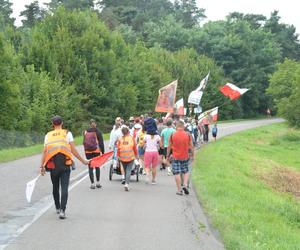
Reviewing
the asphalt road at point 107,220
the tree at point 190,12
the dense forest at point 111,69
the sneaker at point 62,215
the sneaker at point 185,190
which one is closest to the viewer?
the asphalt road at point 107,220

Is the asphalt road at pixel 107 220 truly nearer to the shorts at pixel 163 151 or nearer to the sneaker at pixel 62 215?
the sneaker at pixel 62 215

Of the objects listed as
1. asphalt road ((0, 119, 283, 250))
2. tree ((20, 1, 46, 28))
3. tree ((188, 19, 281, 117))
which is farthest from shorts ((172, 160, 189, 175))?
tree ((20, 1, 46, 28))

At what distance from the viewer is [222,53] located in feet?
316

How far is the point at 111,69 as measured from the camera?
54594 millimetres

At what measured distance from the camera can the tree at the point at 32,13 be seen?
11419 cm

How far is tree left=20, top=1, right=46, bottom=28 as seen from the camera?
11419cm

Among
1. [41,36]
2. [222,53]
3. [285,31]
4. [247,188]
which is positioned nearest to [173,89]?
[247,188]

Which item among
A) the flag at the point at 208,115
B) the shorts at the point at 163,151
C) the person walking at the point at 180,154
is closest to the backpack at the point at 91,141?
the person walking at the point at 180,154

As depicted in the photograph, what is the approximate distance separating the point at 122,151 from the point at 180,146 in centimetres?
174

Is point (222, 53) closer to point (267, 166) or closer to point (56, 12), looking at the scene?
point (56, 12)

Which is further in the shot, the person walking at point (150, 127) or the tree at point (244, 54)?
the tree at point (244, 54)

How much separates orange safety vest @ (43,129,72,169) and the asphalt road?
1.06m

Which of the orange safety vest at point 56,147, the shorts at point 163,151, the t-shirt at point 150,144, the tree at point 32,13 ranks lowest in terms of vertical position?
the shorts at point 163,151

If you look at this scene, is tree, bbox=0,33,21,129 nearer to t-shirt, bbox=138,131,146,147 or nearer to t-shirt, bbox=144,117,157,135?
t-shirt, bbox=138,131,146,147
